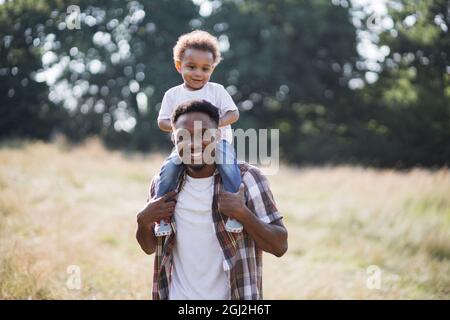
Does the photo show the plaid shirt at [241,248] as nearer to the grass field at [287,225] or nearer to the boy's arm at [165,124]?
the boy's arm at [165,124]

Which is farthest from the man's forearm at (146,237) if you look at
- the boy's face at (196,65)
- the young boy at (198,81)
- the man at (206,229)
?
the boy's face at (196,65)

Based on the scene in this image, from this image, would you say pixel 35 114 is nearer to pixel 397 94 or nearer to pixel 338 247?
pixel 338 247

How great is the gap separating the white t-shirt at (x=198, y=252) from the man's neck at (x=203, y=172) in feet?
0.26

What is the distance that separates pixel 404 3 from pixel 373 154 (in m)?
11.1

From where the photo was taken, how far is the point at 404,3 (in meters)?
12.5

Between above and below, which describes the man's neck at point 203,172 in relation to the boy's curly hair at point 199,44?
below

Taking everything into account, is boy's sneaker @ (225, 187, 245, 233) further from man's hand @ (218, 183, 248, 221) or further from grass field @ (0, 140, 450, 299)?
grass field @ (0, 140, 450, 299)

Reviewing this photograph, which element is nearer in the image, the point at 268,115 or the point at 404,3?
the point at 404,3

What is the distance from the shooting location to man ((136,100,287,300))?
2.39m

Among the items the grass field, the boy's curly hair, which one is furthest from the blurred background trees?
the boy's curly hair

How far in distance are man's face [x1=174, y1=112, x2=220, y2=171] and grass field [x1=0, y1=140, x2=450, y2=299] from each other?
2.79 metres

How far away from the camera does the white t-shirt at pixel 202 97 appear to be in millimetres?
3131
